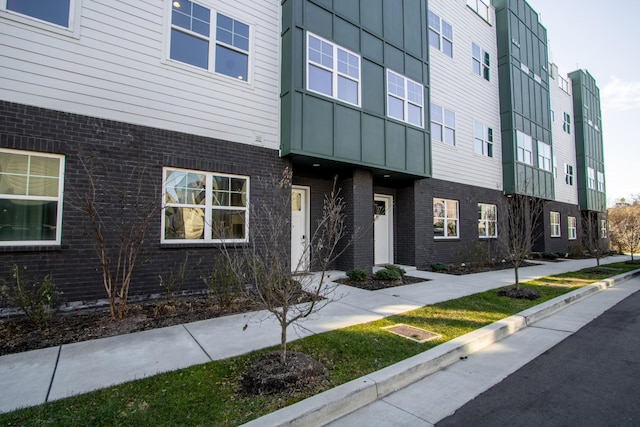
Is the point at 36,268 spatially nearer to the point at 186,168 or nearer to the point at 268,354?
the point at 186,168

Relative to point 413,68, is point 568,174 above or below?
below

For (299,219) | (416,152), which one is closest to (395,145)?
(416,152)

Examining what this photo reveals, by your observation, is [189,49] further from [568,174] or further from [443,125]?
[568,174]

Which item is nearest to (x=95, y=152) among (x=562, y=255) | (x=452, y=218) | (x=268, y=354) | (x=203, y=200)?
(x=203, y=200)

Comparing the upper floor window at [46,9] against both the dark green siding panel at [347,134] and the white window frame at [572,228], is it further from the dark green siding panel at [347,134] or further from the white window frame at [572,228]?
the white window frame at [572,228]

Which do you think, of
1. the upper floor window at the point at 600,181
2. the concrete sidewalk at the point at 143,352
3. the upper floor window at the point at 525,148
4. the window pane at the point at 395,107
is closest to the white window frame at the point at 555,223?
the upper floor window at the point at 525,148

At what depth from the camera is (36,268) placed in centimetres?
575

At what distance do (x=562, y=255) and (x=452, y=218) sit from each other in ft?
33.4

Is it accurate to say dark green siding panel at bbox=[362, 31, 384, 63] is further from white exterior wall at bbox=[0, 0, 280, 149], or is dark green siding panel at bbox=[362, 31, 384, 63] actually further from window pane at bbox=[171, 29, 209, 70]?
window pane at bbox=[171, 29, 209, 70]

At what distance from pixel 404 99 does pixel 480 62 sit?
7.74 metres

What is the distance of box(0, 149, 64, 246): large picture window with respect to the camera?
5.71m

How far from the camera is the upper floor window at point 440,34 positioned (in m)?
13.8

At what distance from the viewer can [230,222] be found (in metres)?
8.12

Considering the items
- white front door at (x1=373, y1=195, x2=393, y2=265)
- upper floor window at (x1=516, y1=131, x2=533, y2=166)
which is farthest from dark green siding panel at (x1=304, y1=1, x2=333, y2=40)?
upper floor window at (x1=516, y1=131, x2=533, y2=166)
